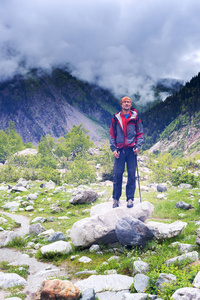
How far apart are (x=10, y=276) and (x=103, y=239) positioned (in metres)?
2.98

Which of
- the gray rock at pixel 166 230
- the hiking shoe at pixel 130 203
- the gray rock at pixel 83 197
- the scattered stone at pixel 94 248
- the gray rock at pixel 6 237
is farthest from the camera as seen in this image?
the gray rock at pixel 83 197

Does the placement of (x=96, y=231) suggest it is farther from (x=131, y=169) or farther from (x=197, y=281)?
(x=197, y=281)

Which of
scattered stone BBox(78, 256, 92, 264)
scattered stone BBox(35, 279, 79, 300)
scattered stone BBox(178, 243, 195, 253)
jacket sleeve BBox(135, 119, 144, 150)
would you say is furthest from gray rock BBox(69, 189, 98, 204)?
scattered stone BBox(35, 279, 79, 300)

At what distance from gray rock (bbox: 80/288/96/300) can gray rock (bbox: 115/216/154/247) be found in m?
2.39

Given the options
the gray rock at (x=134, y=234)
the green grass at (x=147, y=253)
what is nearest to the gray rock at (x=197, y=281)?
the green grass at (x=147, y=253)

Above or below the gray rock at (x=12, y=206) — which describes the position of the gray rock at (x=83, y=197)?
Answer: above

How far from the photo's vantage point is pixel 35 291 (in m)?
4.68

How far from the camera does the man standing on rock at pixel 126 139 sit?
8954mm

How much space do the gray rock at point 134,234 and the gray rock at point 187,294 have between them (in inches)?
112

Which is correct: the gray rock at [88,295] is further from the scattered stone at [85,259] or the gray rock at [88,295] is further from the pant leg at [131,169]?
the pant leg at [131,169]

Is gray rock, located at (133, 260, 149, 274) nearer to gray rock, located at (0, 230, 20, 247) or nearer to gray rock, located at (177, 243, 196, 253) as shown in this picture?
gray rock, located at (177, 243, 196, 253)

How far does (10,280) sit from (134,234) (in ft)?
10.9

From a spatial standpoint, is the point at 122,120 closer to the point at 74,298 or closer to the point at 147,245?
the point at 147,245

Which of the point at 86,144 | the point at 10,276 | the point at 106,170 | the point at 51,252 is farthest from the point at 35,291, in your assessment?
the point at 86,144
